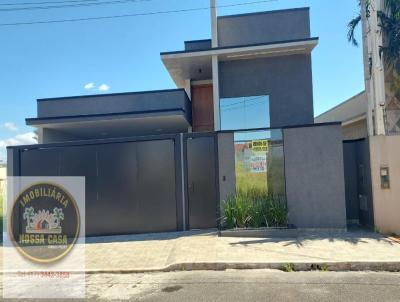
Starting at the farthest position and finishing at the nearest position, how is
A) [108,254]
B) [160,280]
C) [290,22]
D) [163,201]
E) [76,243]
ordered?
1. [290,22]
2. [163,201]
3. [76,243]
4. [108,254]
5. [160,280]

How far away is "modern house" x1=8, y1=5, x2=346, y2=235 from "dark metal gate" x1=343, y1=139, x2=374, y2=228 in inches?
33.9

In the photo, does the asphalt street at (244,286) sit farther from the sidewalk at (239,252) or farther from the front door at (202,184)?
the front door at (202,184)

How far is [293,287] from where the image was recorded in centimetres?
Result: 552

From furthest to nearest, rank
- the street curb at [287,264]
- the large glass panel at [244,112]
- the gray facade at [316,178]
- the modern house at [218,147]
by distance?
the large glass panel at [244,112] < the modern house at [218,147] < the gray facade at [316,178] < the street curb at [287,264]

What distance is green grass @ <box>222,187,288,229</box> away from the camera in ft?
29.5

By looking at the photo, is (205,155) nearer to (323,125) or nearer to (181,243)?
(181,243)

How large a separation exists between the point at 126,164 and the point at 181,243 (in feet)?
10.0

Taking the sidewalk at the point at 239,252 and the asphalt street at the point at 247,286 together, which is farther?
the sidewalk at the point at 239,252

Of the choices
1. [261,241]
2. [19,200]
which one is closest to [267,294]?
[261,241]

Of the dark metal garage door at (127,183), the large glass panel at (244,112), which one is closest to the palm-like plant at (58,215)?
the dark metal garage door at (127,183)

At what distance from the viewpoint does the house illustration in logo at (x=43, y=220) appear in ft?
33.7

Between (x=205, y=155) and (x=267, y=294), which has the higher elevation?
(x=205, y=155)

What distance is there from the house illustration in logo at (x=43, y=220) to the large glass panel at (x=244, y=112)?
20.4 feet

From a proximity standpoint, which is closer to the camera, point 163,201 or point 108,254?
point 108,254
